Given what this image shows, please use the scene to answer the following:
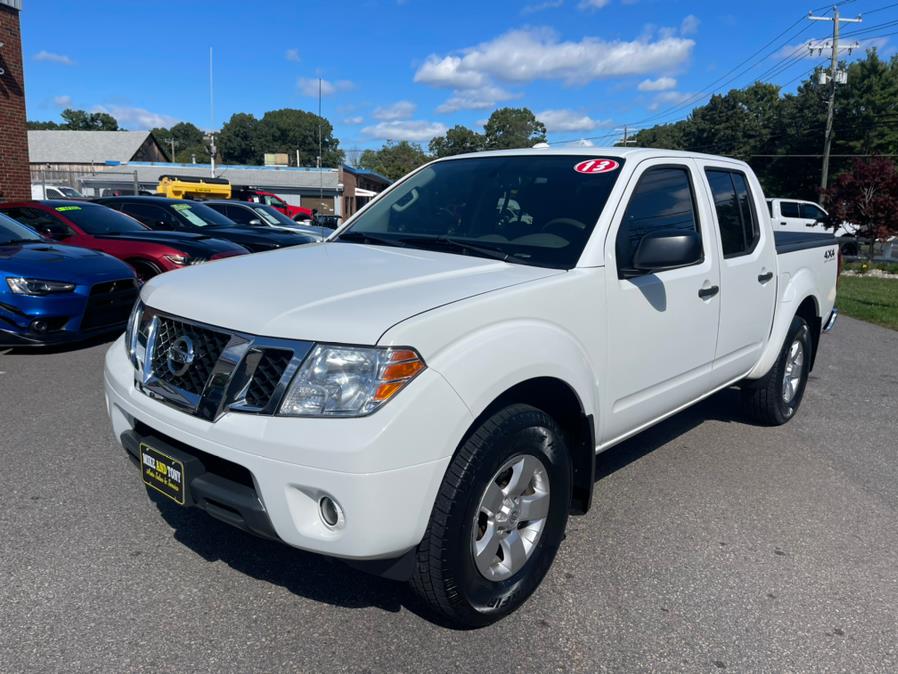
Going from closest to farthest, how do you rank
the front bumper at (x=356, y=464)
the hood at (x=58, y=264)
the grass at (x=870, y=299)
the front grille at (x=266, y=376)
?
the front bumper at (x=356, y=464) < the front grille at (x=266, y=376) < the hood at (x=58, y=264) < the grass at (x=870, y=299)

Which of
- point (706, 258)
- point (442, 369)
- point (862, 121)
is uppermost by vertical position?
point (862, 121)

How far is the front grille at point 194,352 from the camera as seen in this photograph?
2.56 metres

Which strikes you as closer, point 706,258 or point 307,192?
point 706,258

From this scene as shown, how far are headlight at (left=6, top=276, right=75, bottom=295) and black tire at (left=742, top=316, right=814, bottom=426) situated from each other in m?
6.28

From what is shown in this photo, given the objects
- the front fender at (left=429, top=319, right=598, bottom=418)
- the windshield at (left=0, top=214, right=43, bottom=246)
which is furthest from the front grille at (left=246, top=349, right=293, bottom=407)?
the windshield at (left=0, top=214, right=43, bottom=246)

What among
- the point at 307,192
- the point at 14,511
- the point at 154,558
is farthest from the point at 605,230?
the point at 307,192

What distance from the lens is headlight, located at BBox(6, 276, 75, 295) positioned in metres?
6.70

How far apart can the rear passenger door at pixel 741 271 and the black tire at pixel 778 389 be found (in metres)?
0.39

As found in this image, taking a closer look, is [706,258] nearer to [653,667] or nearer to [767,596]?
[767,596]

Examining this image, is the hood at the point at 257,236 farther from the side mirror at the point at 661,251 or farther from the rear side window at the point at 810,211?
the rear side window at the point at 810,211

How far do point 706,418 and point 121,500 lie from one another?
167 inches

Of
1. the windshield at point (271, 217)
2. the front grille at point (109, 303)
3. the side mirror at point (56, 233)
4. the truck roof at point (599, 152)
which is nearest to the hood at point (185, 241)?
the side mirror at point (56, 233)

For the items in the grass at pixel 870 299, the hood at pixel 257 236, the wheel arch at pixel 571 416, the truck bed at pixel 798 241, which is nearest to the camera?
the wheel arch at pixel 571 416

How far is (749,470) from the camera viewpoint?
4.53 metres
